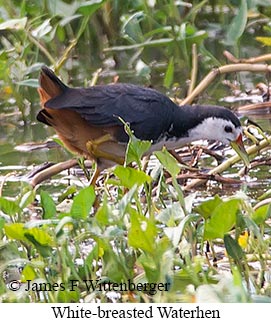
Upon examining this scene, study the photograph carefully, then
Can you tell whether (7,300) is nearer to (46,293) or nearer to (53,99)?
(46,293)

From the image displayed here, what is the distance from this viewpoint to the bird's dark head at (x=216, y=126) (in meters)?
5.91

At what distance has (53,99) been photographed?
5613mm

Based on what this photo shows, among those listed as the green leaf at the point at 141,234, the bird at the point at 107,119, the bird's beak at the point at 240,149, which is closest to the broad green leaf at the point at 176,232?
the green leaf at the point at 141,234

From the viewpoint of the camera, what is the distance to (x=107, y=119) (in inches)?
221

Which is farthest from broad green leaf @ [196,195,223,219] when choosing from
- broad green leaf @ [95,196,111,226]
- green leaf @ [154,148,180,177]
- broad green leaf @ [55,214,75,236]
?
broad green leaf @ [55,214,75,236]

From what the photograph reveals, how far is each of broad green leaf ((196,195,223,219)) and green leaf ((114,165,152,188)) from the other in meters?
0.21

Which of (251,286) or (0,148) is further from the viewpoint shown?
(0,148)

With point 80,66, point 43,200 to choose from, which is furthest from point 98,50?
point 43,200

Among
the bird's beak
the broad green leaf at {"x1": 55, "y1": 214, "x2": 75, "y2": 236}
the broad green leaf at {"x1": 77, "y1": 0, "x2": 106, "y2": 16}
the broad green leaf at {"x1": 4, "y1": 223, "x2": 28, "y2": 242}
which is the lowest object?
the bird's beak

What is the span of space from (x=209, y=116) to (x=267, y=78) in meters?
0.94

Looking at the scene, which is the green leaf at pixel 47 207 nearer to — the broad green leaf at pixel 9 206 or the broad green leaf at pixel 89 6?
the broad green leaf at pixel 9 206

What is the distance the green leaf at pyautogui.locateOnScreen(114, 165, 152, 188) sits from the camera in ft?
13.4

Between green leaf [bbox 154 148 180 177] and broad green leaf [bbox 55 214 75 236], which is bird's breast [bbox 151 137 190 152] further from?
broad green leaf [bbox 55 214 75 236]

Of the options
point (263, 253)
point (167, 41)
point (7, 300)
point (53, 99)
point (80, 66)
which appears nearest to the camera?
point (7, 300)
